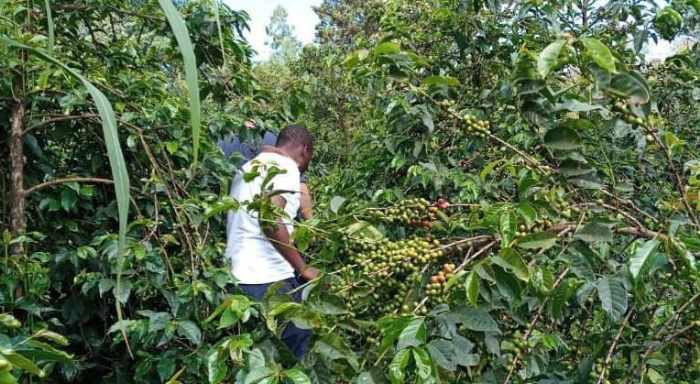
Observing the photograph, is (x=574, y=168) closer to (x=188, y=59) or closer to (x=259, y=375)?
(x=259, y=375)

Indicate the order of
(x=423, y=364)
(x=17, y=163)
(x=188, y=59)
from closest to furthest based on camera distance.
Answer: (x=188, y=59), (x=423, y=364), (x=17, y=163)

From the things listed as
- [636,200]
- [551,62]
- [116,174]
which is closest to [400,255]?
[551,62]

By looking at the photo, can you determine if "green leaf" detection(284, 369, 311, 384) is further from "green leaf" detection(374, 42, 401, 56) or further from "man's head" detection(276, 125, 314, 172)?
"man's head" detection(276, 125, 314, 172)

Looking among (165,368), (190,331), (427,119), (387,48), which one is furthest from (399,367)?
(427,119)

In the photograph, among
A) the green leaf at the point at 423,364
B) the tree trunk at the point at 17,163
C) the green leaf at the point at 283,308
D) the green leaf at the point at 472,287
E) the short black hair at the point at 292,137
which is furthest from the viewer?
the short black hair at the point at 292,137

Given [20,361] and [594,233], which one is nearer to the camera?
[20,361]

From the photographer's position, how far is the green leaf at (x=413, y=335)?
1.06 m

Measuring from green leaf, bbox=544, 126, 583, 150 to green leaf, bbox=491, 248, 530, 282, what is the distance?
1.10 ft

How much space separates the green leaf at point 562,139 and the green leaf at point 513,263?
13.3 inches

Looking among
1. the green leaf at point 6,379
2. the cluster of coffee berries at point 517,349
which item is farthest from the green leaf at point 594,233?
the green leaf at point 6,379

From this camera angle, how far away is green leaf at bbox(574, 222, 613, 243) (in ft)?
4.12

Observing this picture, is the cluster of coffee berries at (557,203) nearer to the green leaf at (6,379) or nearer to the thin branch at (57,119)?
the green leaf at (6,379)

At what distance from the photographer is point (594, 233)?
4.20 ft

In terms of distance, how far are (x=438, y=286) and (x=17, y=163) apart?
1.47 m
